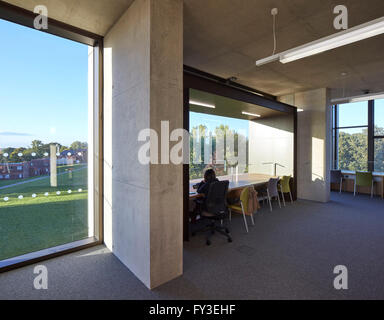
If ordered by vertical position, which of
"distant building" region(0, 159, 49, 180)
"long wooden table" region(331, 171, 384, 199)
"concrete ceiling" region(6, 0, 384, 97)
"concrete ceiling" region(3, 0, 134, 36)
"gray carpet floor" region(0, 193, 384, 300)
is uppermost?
"concrete ceiling" region(6, 0, 384, 97)

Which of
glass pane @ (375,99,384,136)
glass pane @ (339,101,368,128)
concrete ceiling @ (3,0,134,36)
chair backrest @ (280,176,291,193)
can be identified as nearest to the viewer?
concrete ceiling @ (3,0,134,36)

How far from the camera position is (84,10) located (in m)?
2.56

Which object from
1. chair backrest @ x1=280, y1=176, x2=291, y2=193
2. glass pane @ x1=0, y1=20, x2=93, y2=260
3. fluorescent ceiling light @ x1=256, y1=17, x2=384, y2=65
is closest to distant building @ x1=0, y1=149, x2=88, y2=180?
glass pane @ x1=0, y1=20, x2=93, y2=260

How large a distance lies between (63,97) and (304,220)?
519cm

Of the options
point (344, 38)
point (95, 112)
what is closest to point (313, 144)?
point (344, 38)

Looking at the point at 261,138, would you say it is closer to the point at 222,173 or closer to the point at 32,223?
the point at 222,173

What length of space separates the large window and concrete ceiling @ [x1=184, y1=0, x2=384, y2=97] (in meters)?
2.23

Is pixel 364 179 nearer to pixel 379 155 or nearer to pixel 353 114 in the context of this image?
pixel 379 155

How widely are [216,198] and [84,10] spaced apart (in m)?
3.19

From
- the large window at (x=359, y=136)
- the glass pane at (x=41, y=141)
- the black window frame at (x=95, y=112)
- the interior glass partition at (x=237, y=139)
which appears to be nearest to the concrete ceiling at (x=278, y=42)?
the interior glass partition at (x=237, y=139)

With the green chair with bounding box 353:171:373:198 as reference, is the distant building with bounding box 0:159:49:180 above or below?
above

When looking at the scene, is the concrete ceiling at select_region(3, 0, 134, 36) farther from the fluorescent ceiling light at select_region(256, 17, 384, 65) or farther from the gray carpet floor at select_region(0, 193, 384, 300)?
the gray carpet floor at select_region(0, 193, 384, 300)

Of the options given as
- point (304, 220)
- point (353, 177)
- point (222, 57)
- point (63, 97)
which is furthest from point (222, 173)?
point (353, 177)

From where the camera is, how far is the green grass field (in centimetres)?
264
